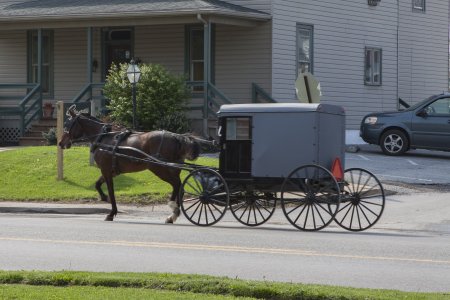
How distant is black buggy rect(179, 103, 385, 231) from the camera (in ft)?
53.4

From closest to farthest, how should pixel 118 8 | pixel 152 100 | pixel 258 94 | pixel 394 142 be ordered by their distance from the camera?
pixel 152 100, pixel 394 142, pixel 118 8, pixel 258 94

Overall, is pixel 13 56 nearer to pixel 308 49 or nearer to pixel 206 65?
pixel 206 65

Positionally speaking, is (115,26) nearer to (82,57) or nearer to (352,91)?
(82,57)

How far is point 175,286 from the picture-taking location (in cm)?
961

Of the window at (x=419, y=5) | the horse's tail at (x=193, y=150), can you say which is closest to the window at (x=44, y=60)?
the window at (x=419, y=5)

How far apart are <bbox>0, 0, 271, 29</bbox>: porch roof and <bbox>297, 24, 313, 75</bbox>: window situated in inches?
72.8

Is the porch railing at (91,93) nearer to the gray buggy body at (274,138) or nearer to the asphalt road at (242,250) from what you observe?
the asphalt road at (242,250)

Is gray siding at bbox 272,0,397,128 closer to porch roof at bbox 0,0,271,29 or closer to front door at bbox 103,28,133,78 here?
porch roof at bbox 0,0,271,29

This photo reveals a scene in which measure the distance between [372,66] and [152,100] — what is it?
963 cm

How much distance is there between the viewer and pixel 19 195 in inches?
867

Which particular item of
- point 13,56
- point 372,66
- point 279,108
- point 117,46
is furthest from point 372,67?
point 279,108

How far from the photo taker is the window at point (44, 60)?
3391 cm

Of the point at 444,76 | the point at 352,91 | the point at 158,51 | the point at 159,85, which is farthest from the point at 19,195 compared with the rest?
the point at 444,76

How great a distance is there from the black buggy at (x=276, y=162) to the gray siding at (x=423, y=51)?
781 inches
